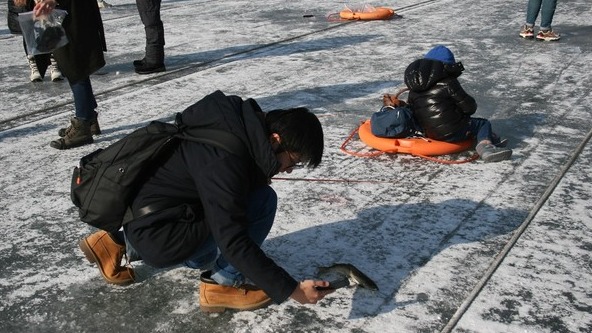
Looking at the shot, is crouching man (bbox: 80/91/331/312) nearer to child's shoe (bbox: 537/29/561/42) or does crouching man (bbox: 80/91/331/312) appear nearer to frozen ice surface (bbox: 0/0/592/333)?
frozen ice surface (bbox: 0/0/592/333)

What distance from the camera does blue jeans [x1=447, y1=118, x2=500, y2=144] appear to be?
474 cm

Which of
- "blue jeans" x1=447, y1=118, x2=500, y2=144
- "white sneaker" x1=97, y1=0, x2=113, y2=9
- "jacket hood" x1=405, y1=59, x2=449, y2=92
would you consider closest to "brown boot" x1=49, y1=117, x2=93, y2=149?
"jacket hood" x1=405, y1=59, x2=449, y2=92

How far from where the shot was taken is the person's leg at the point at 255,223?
2959 mm

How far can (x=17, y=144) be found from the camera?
5141 mm

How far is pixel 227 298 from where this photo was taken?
3004mm

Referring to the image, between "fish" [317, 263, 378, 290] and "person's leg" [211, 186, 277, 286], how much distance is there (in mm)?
388

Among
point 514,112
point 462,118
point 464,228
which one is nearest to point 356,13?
point 514,112

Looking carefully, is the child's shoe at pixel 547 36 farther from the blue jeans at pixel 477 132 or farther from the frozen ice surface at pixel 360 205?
the blue jeans at pixel 477 132

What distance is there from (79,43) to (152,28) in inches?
82.0

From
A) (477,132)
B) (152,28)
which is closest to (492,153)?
(477,132)

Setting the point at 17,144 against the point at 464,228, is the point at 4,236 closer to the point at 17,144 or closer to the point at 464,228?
the point at 17,144

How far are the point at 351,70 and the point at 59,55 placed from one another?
3.07m

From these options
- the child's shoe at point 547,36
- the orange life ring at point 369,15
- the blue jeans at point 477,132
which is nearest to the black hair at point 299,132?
the blue jeans at point 477,132

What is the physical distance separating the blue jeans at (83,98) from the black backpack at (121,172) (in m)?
2.24
